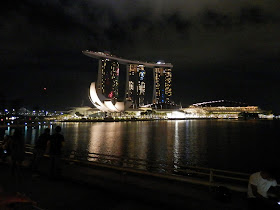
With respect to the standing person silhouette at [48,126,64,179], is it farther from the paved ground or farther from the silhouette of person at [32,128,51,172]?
the silhouette of person at [32,128,51,172]

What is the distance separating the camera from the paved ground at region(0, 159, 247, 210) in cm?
469

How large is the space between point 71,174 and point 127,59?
582ft

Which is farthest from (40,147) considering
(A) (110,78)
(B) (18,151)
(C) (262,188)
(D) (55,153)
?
(A) (110,78)

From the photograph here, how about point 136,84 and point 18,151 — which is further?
point 136,84

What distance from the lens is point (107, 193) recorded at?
5.45 meters

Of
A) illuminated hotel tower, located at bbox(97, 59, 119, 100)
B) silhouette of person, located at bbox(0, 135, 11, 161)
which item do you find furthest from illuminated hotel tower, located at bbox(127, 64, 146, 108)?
silhouette of person, located at bbox(0, 135, 11, 161)

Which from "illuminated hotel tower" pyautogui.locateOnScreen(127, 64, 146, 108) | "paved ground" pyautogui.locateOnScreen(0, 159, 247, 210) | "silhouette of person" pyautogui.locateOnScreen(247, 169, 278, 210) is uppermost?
"illuminated hotel tower" pyautogui.locateOnScreen(127, 64, 146, 108)

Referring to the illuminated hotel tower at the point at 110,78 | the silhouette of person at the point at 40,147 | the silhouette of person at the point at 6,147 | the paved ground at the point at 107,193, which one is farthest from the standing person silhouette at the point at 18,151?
the illuminated hotel tower at the point at 110,78

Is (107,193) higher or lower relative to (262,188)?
lower

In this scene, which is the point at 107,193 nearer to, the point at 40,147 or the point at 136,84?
the point at 40,147

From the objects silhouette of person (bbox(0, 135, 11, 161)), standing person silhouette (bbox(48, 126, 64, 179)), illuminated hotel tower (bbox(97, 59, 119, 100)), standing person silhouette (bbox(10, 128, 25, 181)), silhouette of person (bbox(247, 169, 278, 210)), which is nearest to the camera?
silhouette of person (bbox(247, 169, 278, 210))

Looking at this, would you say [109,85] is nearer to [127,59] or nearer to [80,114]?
[127,59]

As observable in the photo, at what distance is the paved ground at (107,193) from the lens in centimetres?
469

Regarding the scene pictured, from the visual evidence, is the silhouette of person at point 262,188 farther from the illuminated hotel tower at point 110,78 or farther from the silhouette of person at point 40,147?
the illuminated hotel tower at point 110,78
